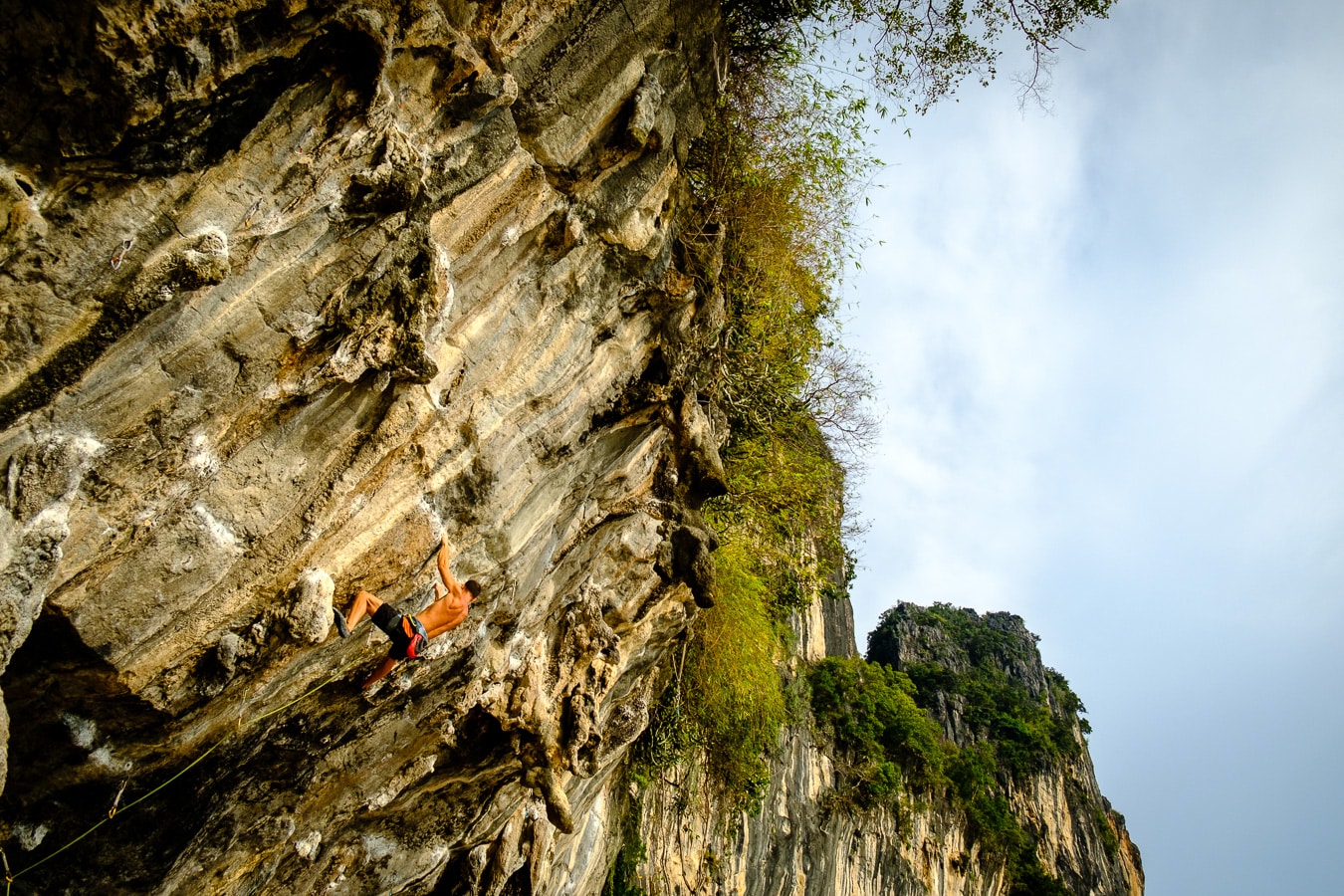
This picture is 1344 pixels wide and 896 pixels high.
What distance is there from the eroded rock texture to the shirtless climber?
21 cm

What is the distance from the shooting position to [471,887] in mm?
10055

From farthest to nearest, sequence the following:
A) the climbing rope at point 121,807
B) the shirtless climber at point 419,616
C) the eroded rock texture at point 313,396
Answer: the shirtless climber at point 419,616 < the climbing rope at point 121,807 < the eroded rock texture at point 313,396

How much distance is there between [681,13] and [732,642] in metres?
10.7

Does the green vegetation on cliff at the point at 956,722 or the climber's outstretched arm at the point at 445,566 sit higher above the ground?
the green vegetation on cliff at the point at 956,722

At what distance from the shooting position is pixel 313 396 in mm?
6176

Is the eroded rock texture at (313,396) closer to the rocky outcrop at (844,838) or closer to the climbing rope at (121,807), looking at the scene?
the climbing rope at (121,807)

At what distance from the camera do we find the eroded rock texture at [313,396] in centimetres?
468

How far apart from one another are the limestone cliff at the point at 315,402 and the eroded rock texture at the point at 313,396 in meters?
0.03

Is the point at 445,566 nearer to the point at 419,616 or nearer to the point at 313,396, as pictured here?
the point at 419,616

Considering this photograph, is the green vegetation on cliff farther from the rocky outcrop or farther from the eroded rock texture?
the eroded rock texture

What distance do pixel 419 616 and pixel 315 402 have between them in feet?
7.57

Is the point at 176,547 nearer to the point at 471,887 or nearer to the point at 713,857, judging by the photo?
the point at 471,887

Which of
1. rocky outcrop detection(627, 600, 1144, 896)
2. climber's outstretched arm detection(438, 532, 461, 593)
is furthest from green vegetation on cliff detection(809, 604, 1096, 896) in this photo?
climber's outstretched arm detection(438, 532, 461, 593)

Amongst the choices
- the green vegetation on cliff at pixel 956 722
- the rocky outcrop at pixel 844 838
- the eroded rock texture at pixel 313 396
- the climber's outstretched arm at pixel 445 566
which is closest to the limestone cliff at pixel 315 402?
the eroded rock texture at pixel 313 396
